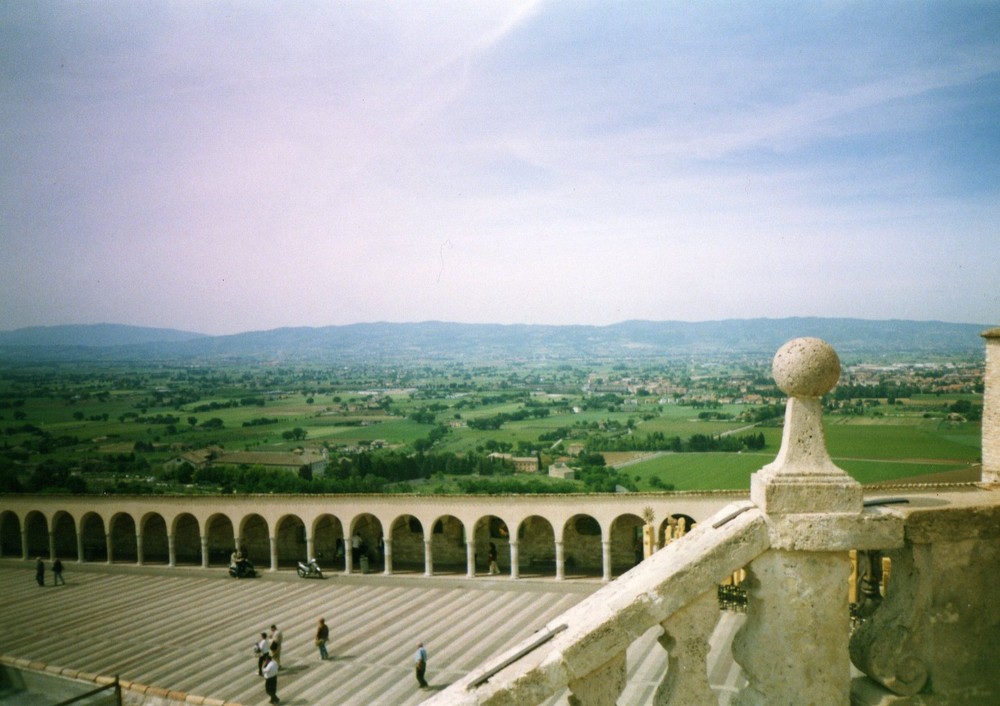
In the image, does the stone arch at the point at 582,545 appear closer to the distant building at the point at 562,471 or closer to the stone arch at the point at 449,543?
the stone arch at the point at 449,543

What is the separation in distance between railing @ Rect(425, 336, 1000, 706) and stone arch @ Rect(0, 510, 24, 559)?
4379cm

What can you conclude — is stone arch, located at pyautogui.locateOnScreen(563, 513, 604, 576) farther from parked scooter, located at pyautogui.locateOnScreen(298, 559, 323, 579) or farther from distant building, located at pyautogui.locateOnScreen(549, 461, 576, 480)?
distant building, located at pyautogui.locateOnScreen(549, 461, 576, 480)

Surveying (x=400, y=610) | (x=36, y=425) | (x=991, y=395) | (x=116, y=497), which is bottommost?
(x=400, y=610)

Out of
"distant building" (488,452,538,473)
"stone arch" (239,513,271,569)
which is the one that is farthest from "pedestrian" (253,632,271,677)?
"distant building" (488,452,538,473)

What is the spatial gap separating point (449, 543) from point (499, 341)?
79702mm

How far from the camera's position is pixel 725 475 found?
38.1 meters

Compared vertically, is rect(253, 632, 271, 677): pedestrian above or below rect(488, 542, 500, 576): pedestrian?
above

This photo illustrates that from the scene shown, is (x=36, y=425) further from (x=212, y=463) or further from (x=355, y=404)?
(x=355, y=404)

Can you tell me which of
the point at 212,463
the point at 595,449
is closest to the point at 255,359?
the point at 212,463

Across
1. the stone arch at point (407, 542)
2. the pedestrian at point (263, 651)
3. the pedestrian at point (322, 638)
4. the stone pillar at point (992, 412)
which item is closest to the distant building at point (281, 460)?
the stone arch at point (407, 542)

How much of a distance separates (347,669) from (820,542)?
19438 millimetres

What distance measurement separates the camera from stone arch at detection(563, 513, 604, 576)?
1188 inches

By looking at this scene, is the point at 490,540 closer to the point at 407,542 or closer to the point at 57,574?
the point at 407,542

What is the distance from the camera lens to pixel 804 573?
2936mm
